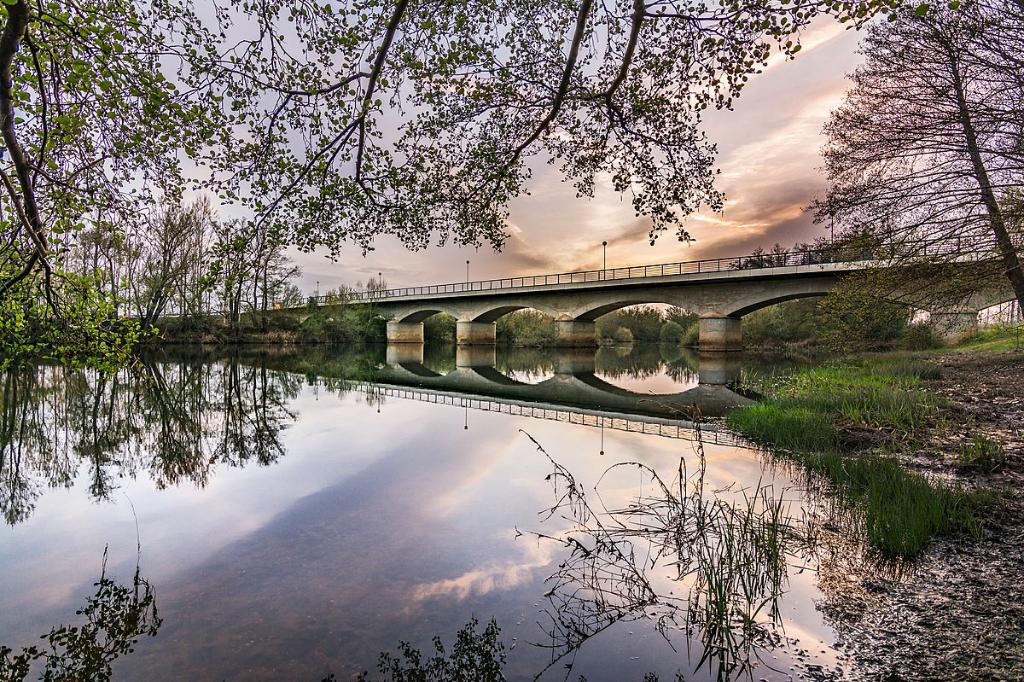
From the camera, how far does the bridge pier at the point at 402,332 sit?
61938 millimetres

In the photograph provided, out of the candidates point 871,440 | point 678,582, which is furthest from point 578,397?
point 678,582

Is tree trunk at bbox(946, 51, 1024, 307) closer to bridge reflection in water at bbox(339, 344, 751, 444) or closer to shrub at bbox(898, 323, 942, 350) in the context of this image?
bridge reflection in water at bbox(339, 344, 751, 444)

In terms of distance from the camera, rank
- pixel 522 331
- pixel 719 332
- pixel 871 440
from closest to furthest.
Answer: pixel 871 440
pixel 719 332
pixel 522 331

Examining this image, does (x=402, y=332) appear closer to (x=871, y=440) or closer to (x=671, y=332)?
(x=671, y=332)

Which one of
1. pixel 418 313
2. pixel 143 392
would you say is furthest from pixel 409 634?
pixel 418 313

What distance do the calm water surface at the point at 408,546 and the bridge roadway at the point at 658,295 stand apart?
72.2 feet

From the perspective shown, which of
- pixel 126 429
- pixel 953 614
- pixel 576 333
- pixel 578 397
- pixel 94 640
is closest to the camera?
pixel 953 614

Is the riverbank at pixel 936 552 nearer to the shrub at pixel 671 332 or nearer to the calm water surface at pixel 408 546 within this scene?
the calm water surface at pixel 408 546

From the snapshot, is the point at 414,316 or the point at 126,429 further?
the point at 414,316

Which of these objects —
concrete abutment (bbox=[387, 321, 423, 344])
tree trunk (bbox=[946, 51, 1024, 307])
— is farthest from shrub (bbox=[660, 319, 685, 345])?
tree trunk (bbox=[946, 51, 1024, 307])

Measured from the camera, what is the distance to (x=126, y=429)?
10523 mm

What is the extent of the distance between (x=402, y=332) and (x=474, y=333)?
10.4m

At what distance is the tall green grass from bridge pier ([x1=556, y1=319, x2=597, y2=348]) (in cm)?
3296

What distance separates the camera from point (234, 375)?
70.5ft
